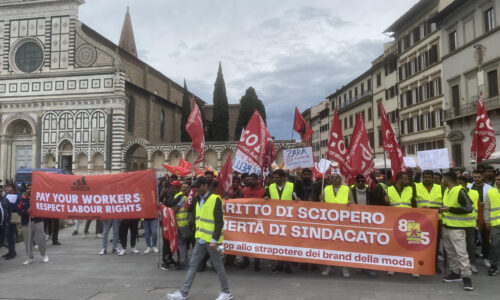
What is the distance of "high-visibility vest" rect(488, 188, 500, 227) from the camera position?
311 inches

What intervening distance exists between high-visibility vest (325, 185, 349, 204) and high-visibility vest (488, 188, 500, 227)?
2.94 meters

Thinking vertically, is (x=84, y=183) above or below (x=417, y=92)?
below

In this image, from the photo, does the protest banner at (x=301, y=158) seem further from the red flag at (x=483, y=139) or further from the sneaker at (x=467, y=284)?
the sneaker at (x=467, y=284)

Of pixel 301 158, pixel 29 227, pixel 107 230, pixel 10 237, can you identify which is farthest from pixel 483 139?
pixel 10 237

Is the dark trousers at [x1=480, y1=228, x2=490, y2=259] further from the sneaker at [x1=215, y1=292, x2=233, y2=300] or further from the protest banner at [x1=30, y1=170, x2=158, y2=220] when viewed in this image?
the protest banner at [x1=30, y1=170, x2=158, y2=220]

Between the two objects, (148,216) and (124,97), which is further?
(124,97)

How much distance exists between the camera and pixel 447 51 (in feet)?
96.0

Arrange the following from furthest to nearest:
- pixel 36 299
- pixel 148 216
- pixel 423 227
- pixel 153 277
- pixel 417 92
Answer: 1. pixel 417 92
2. pixel 148 216
3. pixel 153 277
4. pixel 423 227
5. pixel 36 299

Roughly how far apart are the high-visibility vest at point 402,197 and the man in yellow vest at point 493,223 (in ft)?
5.33

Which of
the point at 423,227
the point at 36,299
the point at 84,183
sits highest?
the point at 84,183

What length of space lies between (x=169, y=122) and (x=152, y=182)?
4326cm

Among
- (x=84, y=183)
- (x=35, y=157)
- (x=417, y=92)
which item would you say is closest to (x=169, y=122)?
(x=35, y=157)

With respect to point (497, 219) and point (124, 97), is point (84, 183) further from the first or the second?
point (124, 97)

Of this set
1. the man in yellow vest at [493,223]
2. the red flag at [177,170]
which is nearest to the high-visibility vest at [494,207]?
the man in yellow vest at [493,223]
